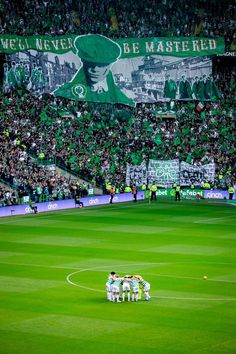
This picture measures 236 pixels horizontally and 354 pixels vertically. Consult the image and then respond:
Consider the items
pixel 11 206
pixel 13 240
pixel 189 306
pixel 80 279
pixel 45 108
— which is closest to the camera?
pixel 189 306

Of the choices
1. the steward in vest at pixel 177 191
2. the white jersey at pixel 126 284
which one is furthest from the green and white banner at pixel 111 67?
the white jersey at pixel 126 284

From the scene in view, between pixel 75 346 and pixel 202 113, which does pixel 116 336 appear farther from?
pixel 202 113

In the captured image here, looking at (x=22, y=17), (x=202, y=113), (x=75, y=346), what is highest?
(x=22, y=17)

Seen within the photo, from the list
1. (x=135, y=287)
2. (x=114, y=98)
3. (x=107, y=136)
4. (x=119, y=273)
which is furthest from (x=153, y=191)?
(x=135, y=287)

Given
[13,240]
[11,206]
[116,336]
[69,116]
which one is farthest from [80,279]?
[69,116]

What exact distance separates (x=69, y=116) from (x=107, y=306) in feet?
177

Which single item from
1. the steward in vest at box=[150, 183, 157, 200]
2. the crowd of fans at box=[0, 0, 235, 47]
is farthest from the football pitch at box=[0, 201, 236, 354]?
the crowd of fans at box=[0, 0, 235, 47]

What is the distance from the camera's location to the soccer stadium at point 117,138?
52.5 meters

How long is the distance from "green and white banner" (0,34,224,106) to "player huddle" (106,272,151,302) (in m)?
53.3

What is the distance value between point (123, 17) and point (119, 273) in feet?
187

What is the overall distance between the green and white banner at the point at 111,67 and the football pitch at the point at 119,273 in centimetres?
2100

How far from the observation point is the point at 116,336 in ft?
100

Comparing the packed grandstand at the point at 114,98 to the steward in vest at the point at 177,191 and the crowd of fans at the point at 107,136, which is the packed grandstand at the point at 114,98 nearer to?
the crowd of fans at the point at 107,136

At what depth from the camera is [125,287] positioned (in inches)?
1438
